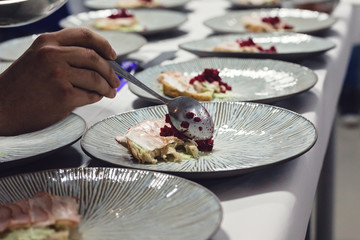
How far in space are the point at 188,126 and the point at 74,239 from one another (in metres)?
0.36

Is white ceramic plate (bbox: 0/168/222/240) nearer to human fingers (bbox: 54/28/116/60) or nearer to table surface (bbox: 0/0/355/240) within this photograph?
table surface (bbox: 0/0/355/240)

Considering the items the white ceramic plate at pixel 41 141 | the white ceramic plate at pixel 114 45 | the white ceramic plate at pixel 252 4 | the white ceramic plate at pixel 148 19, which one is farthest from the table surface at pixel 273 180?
the white ceramic plate at pixel 252 4

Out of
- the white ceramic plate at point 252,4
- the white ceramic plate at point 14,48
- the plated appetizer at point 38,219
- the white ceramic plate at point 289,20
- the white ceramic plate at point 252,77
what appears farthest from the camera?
the white ceramic plate at point 252,4

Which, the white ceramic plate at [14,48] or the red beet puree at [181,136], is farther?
the white ceramic plate at [14,48]

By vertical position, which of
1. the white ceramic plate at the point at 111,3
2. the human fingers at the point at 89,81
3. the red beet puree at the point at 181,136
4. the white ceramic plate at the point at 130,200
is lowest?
the white ceramic plate at the point at 111,3

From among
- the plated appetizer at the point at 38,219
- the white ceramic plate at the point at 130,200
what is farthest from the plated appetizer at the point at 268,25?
the plated appetizer at the point at 38,219

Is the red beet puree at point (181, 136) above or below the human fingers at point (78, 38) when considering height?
below

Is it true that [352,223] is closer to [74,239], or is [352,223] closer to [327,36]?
[327,36]

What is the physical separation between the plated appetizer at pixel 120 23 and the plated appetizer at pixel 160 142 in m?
0.96

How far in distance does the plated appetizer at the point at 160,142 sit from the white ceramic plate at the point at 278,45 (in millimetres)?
514

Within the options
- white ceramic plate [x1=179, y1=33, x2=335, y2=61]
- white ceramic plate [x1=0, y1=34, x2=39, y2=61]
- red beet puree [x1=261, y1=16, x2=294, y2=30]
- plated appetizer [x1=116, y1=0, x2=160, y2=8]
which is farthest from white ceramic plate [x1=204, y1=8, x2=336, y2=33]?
white ceramic plate [x1=0, y1=34, x2=39, y2=61]

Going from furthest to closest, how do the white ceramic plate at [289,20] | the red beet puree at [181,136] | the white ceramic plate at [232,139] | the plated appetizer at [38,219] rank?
the white ceramic plate at [289,20], the red beet puree at [181,136], the white ceramic plate at [232,139], the plated appetizer at [38,219]

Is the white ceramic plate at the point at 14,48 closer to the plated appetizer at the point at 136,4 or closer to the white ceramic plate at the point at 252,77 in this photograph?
the white ceramic plate at the point at 252,77

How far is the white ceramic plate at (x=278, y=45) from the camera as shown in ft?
4.82
